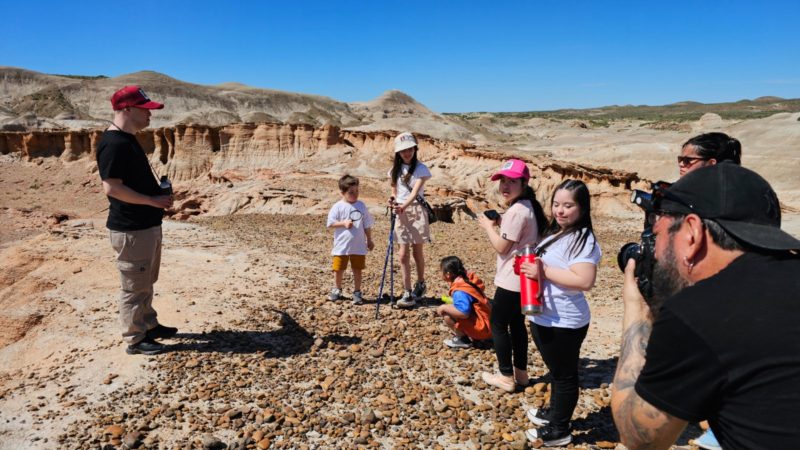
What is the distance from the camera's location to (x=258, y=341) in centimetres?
507

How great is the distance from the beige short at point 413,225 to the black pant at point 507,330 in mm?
2156

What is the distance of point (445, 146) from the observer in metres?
24.2

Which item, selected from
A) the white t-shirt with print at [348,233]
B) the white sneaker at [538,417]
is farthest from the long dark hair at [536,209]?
the white t-shirt with print at [348,233]

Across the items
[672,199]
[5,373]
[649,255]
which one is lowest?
[5,373]

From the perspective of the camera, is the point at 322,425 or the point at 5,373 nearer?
the point at 322,425

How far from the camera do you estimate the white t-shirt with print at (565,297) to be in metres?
3.13

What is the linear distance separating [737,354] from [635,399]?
54 centimetres

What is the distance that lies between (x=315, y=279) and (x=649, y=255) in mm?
5986

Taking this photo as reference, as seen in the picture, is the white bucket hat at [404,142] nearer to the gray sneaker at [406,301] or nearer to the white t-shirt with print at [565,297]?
the gray sneaker at [406,301]

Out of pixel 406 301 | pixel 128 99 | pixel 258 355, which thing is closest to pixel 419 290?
pixel 406 301

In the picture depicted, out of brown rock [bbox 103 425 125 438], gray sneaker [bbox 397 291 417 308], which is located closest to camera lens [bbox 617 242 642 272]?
brown rock [bbox 103 425 125 438]

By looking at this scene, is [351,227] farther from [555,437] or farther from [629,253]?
[629,253]

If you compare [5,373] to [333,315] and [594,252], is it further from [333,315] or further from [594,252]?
[594,252]

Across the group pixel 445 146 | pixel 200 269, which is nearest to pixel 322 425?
pixel 200 269
